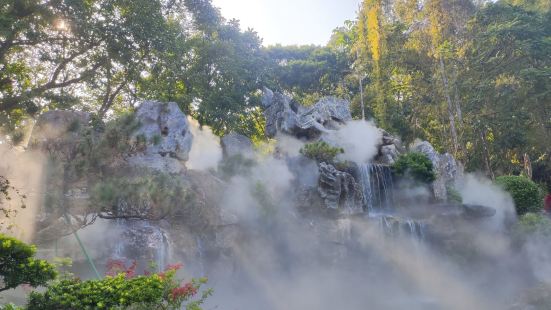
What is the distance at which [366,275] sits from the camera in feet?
53.9

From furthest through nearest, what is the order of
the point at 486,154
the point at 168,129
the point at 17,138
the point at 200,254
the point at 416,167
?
the point at 486,154 → the point at 416,167 → the point at 168,129 → the point at 200,254 → the point at 17,138

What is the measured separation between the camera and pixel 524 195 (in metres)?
19.6

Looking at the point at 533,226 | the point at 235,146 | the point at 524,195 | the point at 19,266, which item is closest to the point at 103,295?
the point at 19,266

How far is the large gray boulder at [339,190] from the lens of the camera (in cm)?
1639

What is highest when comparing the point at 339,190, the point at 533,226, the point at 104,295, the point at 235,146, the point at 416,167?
the point at 235,146

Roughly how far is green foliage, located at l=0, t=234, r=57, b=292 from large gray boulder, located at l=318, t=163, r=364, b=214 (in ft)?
38.0

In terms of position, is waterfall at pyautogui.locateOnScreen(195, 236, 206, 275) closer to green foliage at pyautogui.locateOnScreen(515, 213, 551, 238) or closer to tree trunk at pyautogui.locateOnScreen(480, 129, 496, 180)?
Answer: green foliage at pyautogui.locateOnScreen(515, 213, 551, 238)

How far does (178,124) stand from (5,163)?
770 centimetres

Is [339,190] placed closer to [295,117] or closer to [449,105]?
[295,117]

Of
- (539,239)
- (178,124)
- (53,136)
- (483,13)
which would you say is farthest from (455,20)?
(53,136)

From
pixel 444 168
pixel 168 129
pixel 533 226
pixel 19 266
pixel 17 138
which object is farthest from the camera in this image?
pixel 444 168

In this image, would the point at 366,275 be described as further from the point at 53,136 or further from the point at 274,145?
the point at 53,136

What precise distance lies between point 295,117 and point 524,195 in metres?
10.9

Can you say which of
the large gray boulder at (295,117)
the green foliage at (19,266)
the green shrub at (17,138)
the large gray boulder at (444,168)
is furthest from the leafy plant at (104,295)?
the large gray boulder at (444,168)
